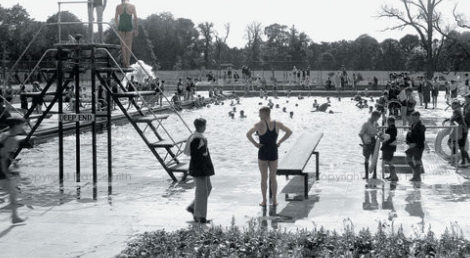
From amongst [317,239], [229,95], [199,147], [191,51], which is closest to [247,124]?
[199,147]

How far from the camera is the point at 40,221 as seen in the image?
1009 cm

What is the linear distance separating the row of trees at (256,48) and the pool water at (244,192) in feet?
217

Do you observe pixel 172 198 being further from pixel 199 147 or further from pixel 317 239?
pixel 317 239

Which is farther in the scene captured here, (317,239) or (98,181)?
(98,181)

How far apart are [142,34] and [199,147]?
100 meters

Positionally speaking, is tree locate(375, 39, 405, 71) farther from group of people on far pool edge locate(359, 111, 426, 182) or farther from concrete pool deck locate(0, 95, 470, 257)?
concrete pool deck locate(0, 95, 470, 257)

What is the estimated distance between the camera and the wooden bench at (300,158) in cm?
1127

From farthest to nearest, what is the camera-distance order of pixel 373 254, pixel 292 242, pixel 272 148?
pixel 272 148, pixel 292 242, pixel 373 254

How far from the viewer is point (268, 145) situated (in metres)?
10.6

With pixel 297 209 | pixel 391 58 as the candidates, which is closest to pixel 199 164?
pixel 297 209

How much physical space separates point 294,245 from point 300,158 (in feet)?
15.2

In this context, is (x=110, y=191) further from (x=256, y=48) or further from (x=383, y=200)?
(x=256, y=48)

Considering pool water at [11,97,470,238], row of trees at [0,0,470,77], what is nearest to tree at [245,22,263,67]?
row of trees at [0,0,470,77]

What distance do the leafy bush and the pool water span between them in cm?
101
